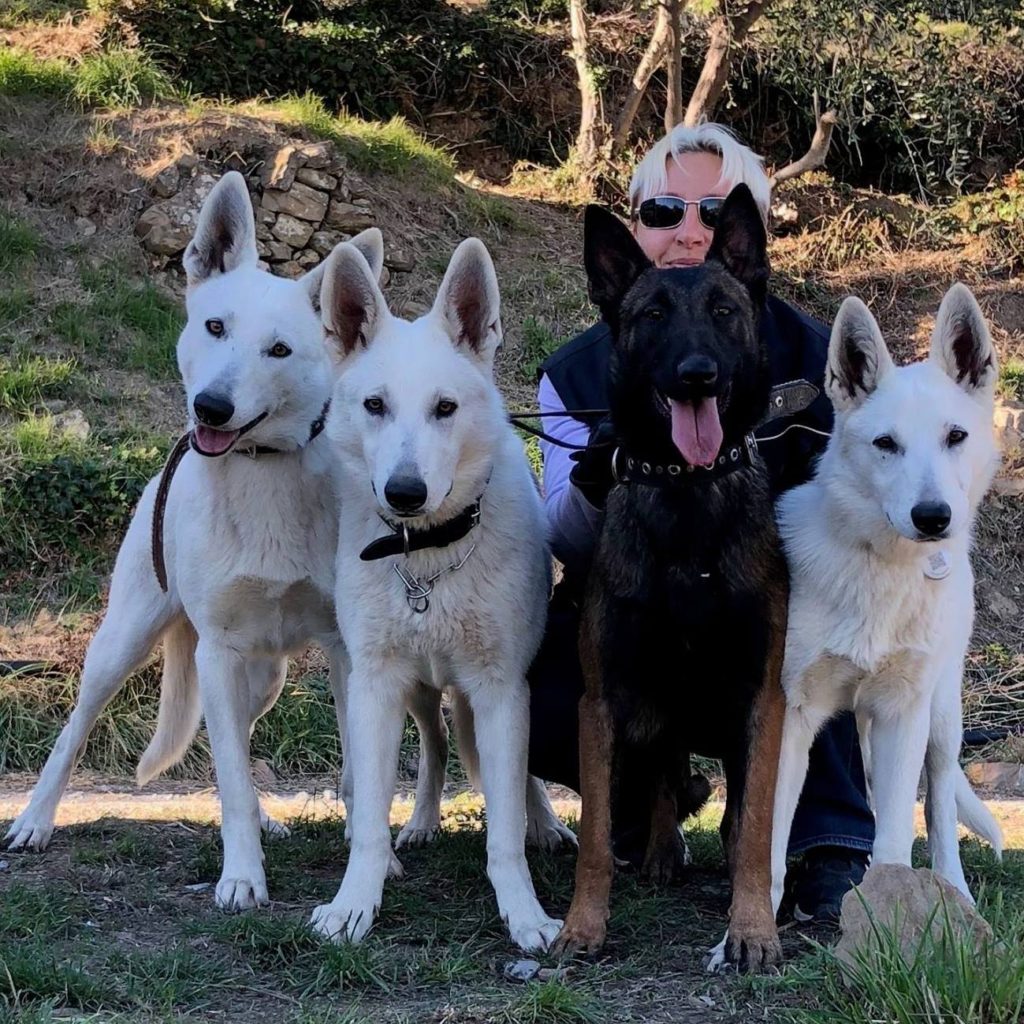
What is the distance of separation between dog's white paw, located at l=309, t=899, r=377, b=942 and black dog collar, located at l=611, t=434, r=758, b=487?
4.35 feet

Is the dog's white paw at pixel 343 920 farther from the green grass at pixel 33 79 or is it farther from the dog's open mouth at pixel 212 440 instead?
the green grass at pixel 33 79

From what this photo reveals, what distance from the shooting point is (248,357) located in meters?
3.72

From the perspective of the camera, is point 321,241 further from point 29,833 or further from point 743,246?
point 743,246

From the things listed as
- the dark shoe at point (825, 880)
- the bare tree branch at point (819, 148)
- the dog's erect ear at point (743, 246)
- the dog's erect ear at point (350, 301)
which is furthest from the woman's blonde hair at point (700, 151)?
the bare tree branch at point (819, 148)

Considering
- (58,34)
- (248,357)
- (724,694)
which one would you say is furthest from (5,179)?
(724,694)

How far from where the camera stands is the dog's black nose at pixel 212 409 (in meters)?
3.55

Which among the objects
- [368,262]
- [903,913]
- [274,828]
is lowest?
[274,828]

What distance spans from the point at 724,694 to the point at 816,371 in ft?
4.24

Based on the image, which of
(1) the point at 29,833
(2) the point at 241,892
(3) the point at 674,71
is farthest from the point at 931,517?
(3) the point at 674,71

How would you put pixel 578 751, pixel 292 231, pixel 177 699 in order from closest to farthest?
1. pixel 578 751
2. pixel 177 699
3. pixel 292 231

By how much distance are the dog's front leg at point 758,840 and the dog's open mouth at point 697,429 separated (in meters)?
0.50

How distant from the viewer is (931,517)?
2.91 metres

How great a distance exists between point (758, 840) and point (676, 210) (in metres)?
2.10

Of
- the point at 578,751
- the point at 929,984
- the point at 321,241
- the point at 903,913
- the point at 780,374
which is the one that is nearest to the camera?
the point at 929,984
